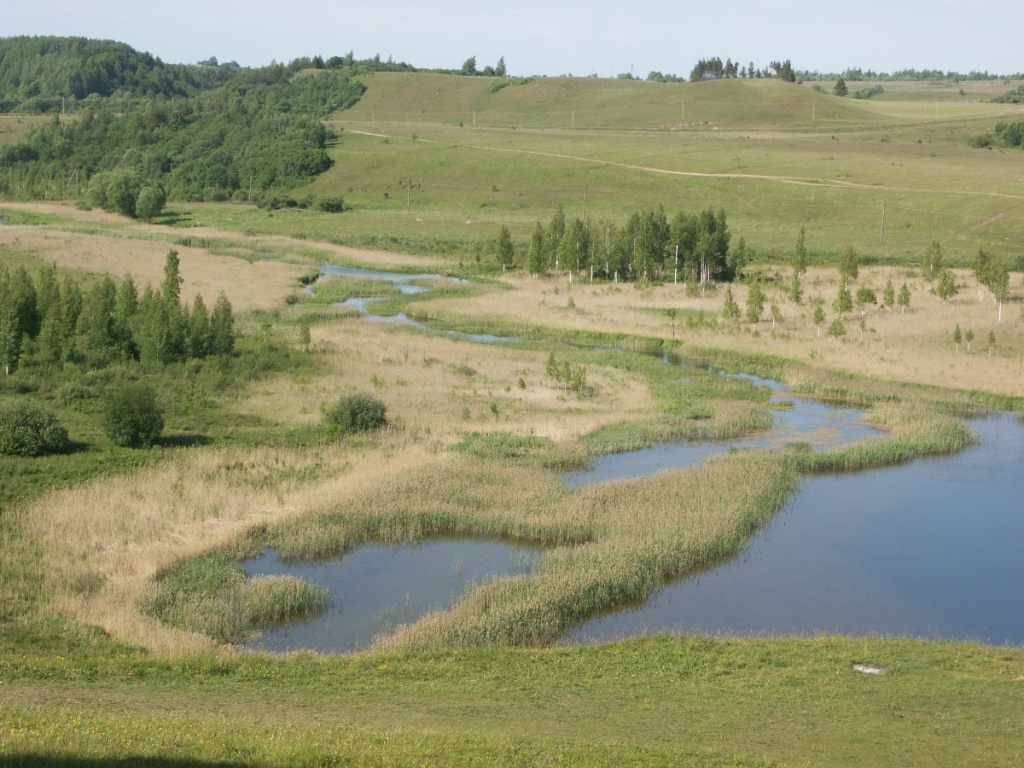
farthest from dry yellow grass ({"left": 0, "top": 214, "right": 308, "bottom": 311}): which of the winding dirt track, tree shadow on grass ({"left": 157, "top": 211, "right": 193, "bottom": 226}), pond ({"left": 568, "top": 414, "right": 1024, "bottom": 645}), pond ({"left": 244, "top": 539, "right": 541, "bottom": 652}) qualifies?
the winding dirt track

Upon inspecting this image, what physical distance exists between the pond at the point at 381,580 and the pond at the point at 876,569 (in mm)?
3566

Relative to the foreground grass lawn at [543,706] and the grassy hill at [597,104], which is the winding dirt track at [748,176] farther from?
the foreground grass lawn at [543,706]

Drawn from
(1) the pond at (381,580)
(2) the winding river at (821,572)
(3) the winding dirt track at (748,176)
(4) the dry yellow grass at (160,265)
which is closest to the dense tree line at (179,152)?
(3) the winding dirt track at (748,176)

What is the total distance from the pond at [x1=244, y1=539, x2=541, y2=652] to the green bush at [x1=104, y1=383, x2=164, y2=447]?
8.12 meters

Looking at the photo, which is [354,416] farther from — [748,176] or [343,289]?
[748,176]

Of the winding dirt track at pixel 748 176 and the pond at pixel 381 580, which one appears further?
the winding dirt track at pixel 748 176

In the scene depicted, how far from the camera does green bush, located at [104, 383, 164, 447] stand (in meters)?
32.8

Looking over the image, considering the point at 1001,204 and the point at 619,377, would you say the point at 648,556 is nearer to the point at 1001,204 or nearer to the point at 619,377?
the point at 619,377

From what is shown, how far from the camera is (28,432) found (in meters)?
31.2

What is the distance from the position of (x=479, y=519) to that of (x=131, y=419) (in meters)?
11.0

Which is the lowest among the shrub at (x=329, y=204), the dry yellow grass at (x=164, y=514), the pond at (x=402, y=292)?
the dry yellow grass at (x=164, y=514)

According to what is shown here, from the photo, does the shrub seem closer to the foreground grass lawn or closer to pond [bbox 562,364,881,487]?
pond [bbox 562,364,881,487]

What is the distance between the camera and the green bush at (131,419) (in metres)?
32.8

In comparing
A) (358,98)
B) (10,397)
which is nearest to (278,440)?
(10,397)
